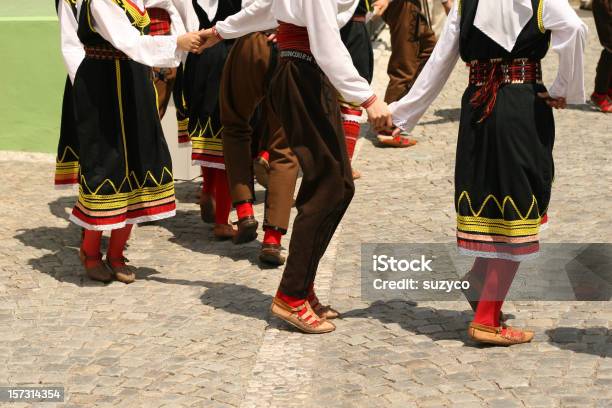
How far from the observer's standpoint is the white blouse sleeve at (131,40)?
5.81m

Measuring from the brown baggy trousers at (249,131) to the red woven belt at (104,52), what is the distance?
2.98ft

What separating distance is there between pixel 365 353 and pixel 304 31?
147 cm

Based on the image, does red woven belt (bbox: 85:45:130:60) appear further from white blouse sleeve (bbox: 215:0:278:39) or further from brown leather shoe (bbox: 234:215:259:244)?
brown leather shoe (bbox: 234:215:259:244)

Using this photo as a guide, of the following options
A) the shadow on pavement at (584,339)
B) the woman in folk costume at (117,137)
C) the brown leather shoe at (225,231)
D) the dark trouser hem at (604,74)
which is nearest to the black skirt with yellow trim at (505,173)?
the shadow on pavement at (584,339)

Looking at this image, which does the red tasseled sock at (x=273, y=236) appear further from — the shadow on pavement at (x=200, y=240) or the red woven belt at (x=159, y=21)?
the red woven belt at (x=159, y=21)

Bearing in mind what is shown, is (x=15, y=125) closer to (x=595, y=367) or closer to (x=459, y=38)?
(x=459, y=38)

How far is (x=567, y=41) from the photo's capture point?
16.2 feet

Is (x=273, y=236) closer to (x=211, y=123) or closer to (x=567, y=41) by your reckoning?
(x=211, y=123)

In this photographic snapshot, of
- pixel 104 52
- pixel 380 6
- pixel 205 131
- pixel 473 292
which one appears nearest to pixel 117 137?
pixel 104 52

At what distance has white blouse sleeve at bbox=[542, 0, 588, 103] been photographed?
16.2ft

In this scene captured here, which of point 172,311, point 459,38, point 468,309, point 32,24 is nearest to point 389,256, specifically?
point 468,309

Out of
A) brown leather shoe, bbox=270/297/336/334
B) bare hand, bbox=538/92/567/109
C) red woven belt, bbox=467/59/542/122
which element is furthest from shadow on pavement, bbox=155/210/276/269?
bare hand, bbox=538/92/567/109

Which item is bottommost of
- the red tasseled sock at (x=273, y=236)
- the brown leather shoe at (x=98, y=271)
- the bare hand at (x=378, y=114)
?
the brown leather shoe at (x=98, y=271)

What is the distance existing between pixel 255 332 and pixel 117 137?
4.36 ft
